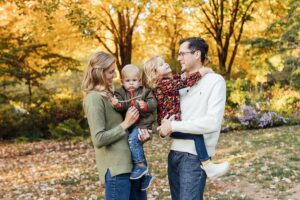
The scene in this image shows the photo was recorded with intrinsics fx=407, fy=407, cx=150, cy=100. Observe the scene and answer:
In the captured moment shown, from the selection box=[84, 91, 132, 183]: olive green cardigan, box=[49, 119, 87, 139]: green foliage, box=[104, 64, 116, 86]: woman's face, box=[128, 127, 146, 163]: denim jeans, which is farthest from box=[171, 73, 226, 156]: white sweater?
box=[49, 119, 87, 139]: green foliage

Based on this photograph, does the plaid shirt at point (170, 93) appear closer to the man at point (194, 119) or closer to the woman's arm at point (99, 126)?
the man at point (194, 119)

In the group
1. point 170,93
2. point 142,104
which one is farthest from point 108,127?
point 170,93

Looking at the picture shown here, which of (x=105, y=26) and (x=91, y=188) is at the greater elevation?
(x=105, y=26)

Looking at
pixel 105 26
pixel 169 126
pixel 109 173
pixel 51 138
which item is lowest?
pixel 51 138

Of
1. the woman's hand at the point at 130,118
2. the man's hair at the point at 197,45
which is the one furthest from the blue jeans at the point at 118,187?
the man's hair at the point at 197,45

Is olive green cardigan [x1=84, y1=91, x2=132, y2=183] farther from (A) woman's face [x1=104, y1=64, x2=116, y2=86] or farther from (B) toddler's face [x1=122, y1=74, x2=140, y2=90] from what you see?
(B) toddler's face [x1=122, y1=74, x2=140, y2=90]

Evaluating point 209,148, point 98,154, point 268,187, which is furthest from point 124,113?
point 268,187

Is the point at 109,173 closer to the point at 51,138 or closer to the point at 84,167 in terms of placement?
the point at 84,167

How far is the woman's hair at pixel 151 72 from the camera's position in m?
3.31

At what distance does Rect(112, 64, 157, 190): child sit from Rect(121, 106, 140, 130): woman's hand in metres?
0.06

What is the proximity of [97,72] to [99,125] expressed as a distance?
39 centimetres

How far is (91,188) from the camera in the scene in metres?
7.38

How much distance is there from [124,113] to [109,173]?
48 centimetres

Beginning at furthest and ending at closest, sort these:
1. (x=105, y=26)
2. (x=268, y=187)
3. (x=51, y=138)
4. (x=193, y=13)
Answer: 1. (x=193, y=13)
2. (x=105, y=26)
3. (x=51, y=138)
4. (x=268, y=187)
